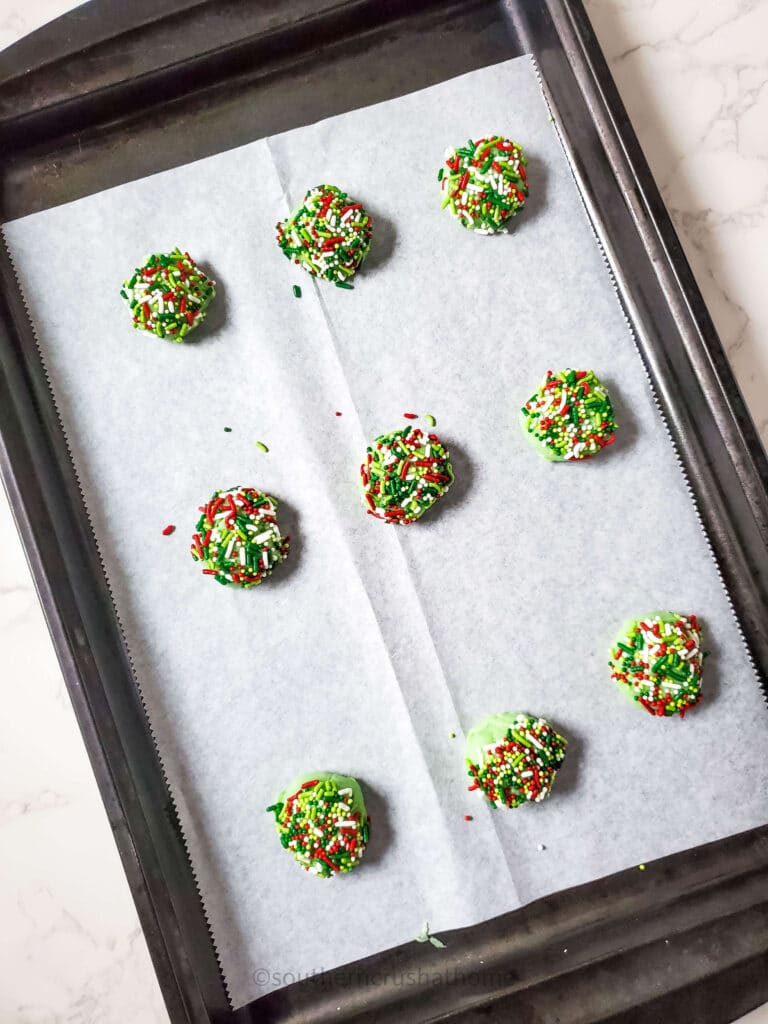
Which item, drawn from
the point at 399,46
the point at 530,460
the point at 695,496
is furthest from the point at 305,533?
the point at 399,46

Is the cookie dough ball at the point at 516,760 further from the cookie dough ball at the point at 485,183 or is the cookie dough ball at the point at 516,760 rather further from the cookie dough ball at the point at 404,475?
the cookie dough ball at the point at 485,183

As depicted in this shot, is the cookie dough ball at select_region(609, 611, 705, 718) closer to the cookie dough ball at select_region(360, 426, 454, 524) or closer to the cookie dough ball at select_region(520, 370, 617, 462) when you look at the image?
the cookie dough ball at select_region(520, 370, 617, 462)

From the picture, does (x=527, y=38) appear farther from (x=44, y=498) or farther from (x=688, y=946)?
(x=688, y=946)

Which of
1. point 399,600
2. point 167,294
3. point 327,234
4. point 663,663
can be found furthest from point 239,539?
point 663,663

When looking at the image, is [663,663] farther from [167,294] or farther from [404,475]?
[167,294]

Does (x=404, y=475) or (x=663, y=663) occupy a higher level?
(x=404, y=475)

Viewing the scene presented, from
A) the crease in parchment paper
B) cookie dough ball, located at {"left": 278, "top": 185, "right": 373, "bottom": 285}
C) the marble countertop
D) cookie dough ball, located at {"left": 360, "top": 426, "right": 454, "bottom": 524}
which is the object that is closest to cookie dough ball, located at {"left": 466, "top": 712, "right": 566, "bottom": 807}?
the crease in parchment paper
